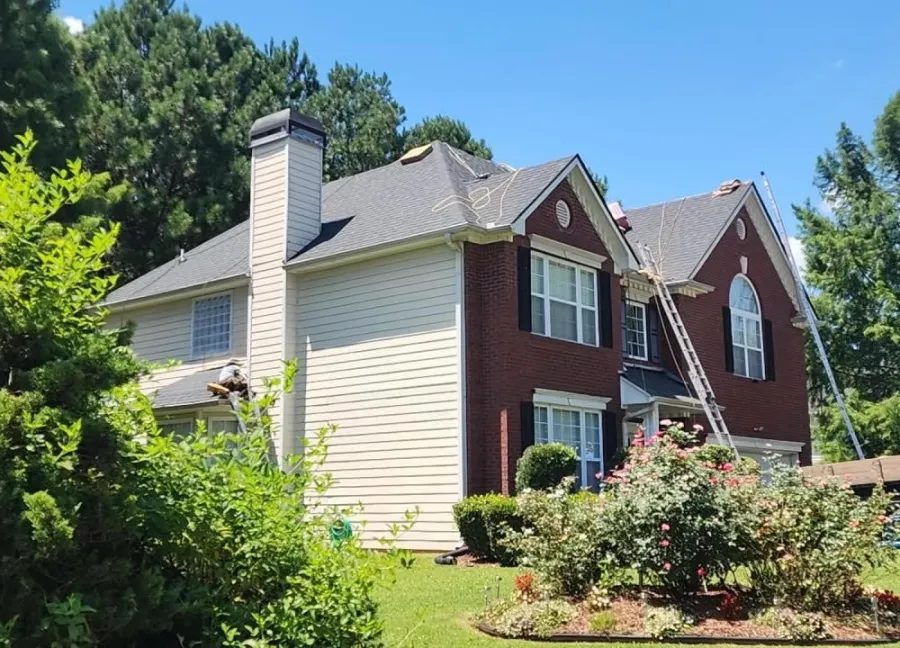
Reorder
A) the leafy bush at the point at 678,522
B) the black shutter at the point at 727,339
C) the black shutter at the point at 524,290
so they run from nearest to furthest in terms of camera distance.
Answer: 1. the leafy bush at the point at 678,522
2. the black shutter at the point at 524,290
3. the black shutter at the point at 727,339

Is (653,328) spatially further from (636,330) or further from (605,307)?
(605,307)

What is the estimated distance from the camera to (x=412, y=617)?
29.8 feet

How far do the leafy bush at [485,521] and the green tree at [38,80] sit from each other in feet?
41.3

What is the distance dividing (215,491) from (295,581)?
2.14ft

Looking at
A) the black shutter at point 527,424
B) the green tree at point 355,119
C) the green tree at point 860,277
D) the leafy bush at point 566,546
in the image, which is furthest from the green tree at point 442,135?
the leafy bush at point 566,546

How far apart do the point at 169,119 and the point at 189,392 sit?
20294mm

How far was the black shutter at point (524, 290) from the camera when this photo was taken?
1723cm

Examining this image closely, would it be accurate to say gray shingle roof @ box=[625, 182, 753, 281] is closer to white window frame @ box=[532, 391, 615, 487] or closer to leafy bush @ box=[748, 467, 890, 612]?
white window frame @ box=[532, 391, 615, 487]

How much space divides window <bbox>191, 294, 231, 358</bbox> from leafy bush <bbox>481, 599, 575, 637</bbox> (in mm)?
12547

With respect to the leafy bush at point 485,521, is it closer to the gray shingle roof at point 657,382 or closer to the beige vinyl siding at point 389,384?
the beige vinyl siding at point 389,384

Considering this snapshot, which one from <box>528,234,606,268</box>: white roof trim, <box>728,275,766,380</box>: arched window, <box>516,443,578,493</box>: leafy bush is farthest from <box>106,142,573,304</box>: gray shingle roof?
<box>728,275,766,380</box>: arched window

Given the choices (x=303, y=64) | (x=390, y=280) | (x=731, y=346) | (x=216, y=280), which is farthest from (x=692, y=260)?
(x=303, y=64)

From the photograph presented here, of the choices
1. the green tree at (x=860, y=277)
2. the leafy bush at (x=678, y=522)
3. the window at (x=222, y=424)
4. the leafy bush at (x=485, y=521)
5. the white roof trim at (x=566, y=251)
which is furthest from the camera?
the green tree at (x=860, y=277)

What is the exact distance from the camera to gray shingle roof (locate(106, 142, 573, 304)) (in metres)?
17.7
